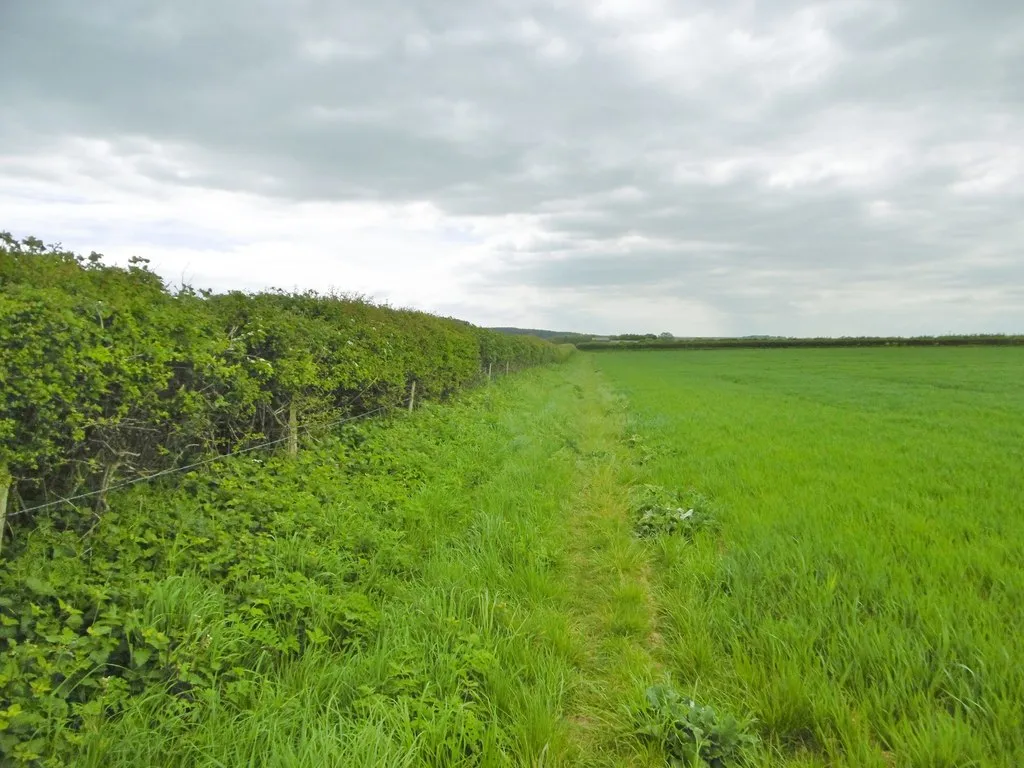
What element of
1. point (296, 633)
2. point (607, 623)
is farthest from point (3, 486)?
point (607, 623)

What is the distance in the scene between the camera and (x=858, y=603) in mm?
3527

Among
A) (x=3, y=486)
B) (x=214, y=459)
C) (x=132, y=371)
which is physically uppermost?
(x=132, y=371)

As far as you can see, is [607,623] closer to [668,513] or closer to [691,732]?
[691,732]

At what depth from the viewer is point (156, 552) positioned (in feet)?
11.3

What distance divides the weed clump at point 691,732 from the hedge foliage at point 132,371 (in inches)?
143

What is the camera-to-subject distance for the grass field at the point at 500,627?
2414mm

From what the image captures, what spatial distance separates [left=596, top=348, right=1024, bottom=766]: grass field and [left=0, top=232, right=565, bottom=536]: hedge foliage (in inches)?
159

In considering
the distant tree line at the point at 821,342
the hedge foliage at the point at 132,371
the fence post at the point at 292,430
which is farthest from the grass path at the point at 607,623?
the distant tree line at the point at 821,342

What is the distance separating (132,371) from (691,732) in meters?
3.95

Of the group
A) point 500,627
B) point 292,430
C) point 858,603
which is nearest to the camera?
point 500,627

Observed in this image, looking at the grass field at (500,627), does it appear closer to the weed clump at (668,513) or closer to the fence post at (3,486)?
the weed clump at (668,513)

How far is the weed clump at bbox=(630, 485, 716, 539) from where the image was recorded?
534cm

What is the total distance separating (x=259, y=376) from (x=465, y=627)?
3297 mm

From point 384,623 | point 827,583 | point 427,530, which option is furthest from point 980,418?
point 384,623
